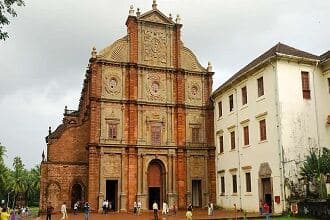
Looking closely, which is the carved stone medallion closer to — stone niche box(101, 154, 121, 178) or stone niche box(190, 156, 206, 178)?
stone niche box(101, 154, 121, 178)

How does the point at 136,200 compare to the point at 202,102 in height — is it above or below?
below

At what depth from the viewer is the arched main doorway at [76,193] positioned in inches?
1444

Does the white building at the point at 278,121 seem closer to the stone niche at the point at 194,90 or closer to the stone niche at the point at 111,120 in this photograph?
the stone niche at the point at 194,90

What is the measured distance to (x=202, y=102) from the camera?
41.0m

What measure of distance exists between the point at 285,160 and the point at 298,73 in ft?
21.4

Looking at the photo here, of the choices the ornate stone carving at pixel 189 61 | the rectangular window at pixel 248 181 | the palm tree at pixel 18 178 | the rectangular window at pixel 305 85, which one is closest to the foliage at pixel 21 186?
the palm tree at pixel 18 178

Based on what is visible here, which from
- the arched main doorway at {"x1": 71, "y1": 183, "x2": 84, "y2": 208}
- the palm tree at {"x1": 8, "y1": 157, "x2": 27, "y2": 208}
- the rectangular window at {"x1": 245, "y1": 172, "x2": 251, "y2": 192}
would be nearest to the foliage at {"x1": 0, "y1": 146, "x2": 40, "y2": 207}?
the palm tree at {"x1": 8, "y1": 157, "x2": 27, "y2": 208}

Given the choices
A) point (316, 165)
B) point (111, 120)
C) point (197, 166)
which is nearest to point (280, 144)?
point (316, 165)

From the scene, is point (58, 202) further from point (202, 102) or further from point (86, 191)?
point (202, 102)

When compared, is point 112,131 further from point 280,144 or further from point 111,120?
point 280,144

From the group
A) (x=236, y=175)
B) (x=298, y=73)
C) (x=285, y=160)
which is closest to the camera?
(x=285, y=160)

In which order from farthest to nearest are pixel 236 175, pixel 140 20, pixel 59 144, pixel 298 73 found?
pixel 140 20, pixel 59 144, pixel 236 175, pixel 298 73

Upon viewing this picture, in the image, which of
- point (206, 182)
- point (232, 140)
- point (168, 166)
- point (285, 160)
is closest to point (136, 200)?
point (168, 166)

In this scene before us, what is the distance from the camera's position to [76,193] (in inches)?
1469
